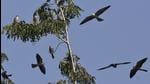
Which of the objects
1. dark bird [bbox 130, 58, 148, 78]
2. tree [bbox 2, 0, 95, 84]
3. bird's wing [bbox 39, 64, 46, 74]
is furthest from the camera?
tree [bbox 2, 0, 95, 84]

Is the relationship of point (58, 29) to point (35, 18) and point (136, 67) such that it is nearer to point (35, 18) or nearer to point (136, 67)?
point (35, 18)

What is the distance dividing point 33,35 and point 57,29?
95 cm

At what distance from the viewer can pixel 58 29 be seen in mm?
20969

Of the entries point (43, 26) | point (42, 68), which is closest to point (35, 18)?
point (43, 26)

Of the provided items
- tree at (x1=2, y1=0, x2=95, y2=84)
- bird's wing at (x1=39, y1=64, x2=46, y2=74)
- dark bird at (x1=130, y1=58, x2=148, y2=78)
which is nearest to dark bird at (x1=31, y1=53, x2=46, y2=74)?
bird's wing at (x1=39, y1=64, x2=46, y2=74)

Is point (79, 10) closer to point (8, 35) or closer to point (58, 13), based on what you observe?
point (58, 13)

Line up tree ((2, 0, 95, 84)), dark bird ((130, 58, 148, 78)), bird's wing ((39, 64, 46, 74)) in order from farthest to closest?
tree ((2, 0, 95, 84)) < bird's wing ((39, 64, 46, 74)) < dark bird ((130, 58, 148, 78))

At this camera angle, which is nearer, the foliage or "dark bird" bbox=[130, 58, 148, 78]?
"dark bird" bbox=[130, 58, 148, 78]

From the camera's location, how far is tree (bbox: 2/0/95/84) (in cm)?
2029

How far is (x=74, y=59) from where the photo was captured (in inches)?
818

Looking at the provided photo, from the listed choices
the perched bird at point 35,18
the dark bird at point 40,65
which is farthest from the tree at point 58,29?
the dark bird at point 40,65

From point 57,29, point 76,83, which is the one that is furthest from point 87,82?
point 57,29

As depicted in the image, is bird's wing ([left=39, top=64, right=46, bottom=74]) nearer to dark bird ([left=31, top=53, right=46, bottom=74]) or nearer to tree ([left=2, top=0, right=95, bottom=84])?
dark bird ([left=31, top=53, right=46, bottom=74])

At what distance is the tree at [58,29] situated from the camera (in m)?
20.3
